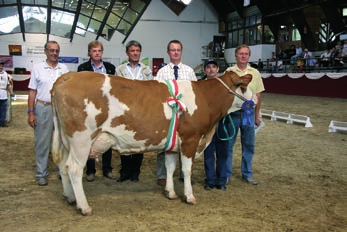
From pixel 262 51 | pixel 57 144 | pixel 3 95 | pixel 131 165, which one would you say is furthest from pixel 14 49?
pixel 57 144

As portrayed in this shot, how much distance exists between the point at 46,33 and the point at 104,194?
3022cm

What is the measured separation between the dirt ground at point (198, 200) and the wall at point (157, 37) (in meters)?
27.4

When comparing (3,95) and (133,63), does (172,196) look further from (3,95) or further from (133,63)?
(3,95)

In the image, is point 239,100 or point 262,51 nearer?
point 239,100

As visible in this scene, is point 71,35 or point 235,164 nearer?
point 235,164

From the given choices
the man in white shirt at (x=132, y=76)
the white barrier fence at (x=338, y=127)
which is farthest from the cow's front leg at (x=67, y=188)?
the white barrier fence at (x=338, y=127)

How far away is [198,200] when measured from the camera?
4.32 meters

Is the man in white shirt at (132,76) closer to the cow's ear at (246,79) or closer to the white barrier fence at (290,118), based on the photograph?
the cow's ear at (246,79)

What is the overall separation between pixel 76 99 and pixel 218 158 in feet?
6.75

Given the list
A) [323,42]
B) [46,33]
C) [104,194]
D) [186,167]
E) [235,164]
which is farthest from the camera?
[46,33]

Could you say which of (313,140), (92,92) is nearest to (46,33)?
(313,140)

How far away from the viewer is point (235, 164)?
6188mm

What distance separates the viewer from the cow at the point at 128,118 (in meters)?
3.74

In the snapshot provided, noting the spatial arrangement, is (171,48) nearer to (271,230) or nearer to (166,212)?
(166,212)
